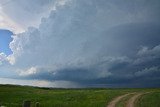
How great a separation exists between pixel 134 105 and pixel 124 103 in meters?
2.58

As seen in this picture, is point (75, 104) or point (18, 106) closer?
point (18, 106)

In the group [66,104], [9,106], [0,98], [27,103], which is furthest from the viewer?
[0,98]

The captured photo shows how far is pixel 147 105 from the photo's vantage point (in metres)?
52.6

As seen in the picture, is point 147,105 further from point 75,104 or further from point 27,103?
point 27,103

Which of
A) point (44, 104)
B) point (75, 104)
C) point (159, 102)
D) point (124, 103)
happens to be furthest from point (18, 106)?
point (159, 102)

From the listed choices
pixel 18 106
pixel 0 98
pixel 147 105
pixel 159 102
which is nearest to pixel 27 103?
pixel 18 106

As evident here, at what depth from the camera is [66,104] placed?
5572 centimetres

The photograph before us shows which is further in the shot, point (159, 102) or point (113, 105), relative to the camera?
point (159, 102)

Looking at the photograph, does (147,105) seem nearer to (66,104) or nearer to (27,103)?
(66,104)

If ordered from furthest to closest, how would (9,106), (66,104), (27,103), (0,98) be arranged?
(0,98), (66,104), (9,106), (27,103)

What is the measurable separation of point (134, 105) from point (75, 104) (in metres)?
9.97

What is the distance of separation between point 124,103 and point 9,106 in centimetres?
1851

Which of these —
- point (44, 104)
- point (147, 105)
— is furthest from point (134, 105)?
point (44, 104)

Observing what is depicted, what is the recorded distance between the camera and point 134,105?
2058 inches
